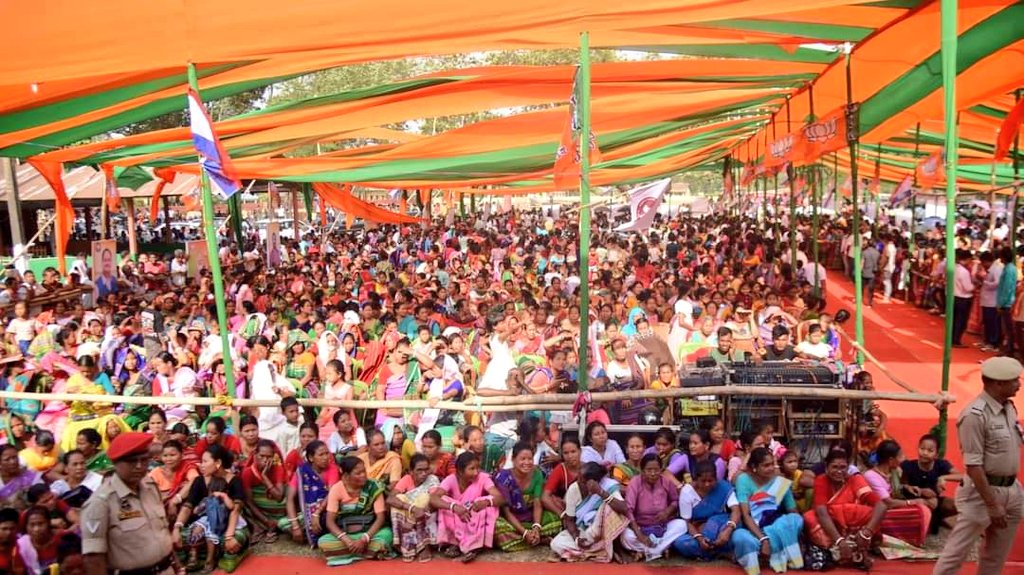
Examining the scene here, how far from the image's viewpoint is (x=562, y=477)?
5.08 m

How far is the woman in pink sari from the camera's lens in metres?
4.95

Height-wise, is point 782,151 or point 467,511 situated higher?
point 782,151

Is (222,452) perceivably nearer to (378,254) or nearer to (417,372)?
(417,372)

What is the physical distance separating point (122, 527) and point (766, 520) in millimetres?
3647

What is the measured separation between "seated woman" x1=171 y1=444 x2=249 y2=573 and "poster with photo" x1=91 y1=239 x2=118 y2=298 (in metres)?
8.99

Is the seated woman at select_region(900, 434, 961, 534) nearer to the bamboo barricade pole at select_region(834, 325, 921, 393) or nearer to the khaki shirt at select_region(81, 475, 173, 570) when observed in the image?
the bamboo barricade pole at select_region(834, 325, 921, 393)

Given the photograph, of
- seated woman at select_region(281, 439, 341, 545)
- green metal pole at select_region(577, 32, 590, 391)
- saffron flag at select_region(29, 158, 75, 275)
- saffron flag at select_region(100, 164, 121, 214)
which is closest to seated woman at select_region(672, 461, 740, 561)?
green metal pole at select_region(577, 32, 590, 391)

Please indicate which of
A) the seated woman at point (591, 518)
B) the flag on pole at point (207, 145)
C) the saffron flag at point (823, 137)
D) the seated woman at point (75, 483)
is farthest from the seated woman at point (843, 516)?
the seated woman at point (75, 483)

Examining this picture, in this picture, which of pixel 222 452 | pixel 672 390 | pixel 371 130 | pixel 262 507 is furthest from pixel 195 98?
pixel 371 130

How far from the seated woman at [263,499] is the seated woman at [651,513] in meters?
2.42

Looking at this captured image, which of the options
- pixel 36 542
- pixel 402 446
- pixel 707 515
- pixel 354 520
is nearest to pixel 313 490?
pixel 354 520

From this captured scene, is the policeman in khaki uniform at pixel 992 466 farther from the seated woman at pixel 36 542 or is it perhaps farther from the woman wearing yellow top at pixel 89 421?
the woman wearing yellow top at pixel 89 421

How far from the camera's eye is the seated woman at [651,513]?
480 centimetres

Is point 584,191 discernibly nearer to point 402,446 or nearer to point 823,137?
point 402,446
